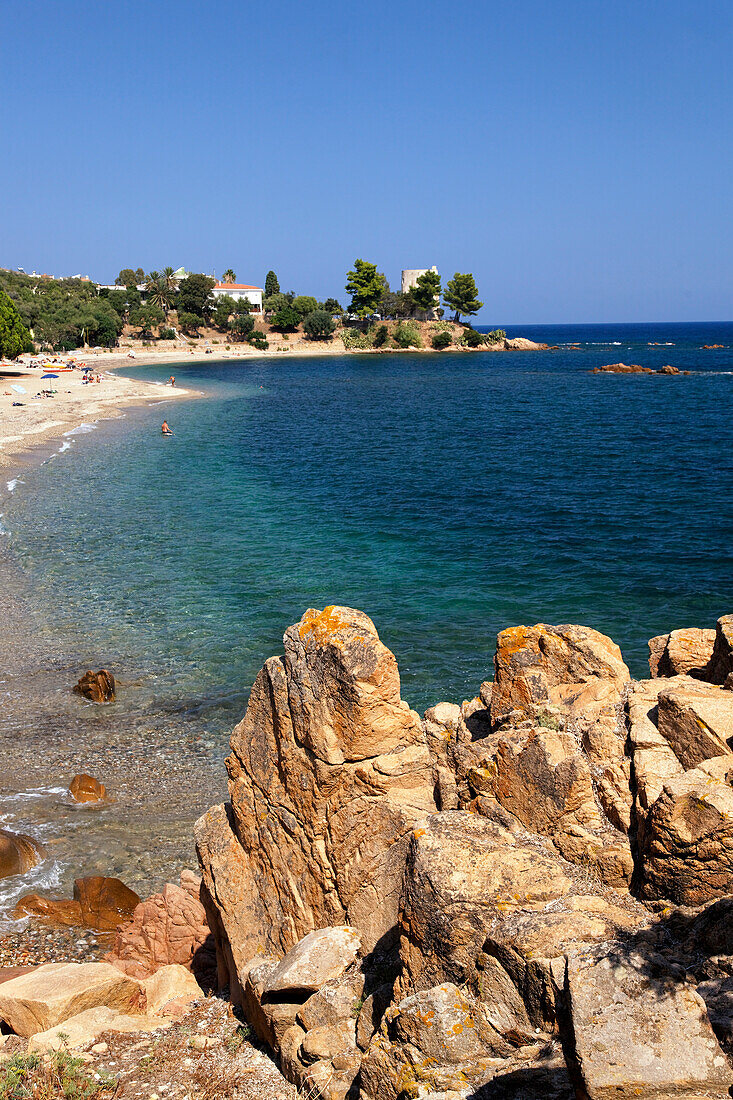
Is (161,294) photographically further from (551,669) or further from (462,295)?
(551,669)

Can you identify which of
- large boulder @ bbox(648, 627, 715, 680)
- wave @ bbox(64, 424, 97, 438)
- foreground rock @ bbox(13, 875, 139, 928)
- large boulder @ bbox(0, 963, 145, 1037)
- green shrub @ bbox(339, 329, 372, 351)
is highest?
green shrub @ bbox(339, 329, 372, 351)

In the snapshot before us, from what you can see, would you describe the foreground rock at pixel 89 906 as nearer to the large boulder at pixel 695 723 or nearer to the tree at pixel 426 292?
the large boulder at pixel 695 723

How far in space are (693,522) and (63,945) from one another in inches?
1346

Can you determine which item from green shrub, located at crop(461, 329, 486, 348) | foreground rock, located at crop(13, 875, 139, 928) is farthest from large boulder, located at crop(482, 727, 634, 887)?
green shrub, located at crop(461, 329, 486, 348)

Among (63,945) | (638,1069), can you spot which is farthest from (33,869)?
(638,1069)

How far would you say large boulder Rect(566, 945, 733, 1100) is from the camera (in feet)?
15.1

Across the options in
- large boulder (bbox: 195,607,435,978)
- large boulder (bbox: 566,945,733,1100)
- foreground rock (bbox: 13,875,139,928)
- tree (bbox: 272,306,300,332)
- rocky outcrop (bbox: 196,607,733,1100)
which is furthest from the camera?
tree (bbox: 272,306,300,332)

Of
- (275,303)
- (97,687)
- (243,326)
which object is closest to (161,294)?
(243,326)

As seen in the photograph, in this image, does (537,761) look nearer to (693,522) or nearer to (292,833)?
(292,833)

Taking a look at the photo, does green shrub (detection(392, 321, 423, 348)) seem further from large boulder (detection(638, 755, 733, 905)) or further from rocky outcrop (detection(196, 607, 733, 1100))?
large boulder (detection(638, 755, 733, 905))

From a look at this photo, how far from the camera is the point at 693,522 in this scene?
127 ft

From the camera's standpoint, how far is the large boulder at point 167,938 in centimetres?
1196

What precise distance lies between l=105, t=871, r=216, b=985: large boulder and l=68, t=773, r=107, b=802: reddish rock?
4.29 metres

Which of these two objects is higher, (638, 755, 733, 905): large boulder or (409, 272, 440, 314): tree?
(409, 272, 440, 314): tree
